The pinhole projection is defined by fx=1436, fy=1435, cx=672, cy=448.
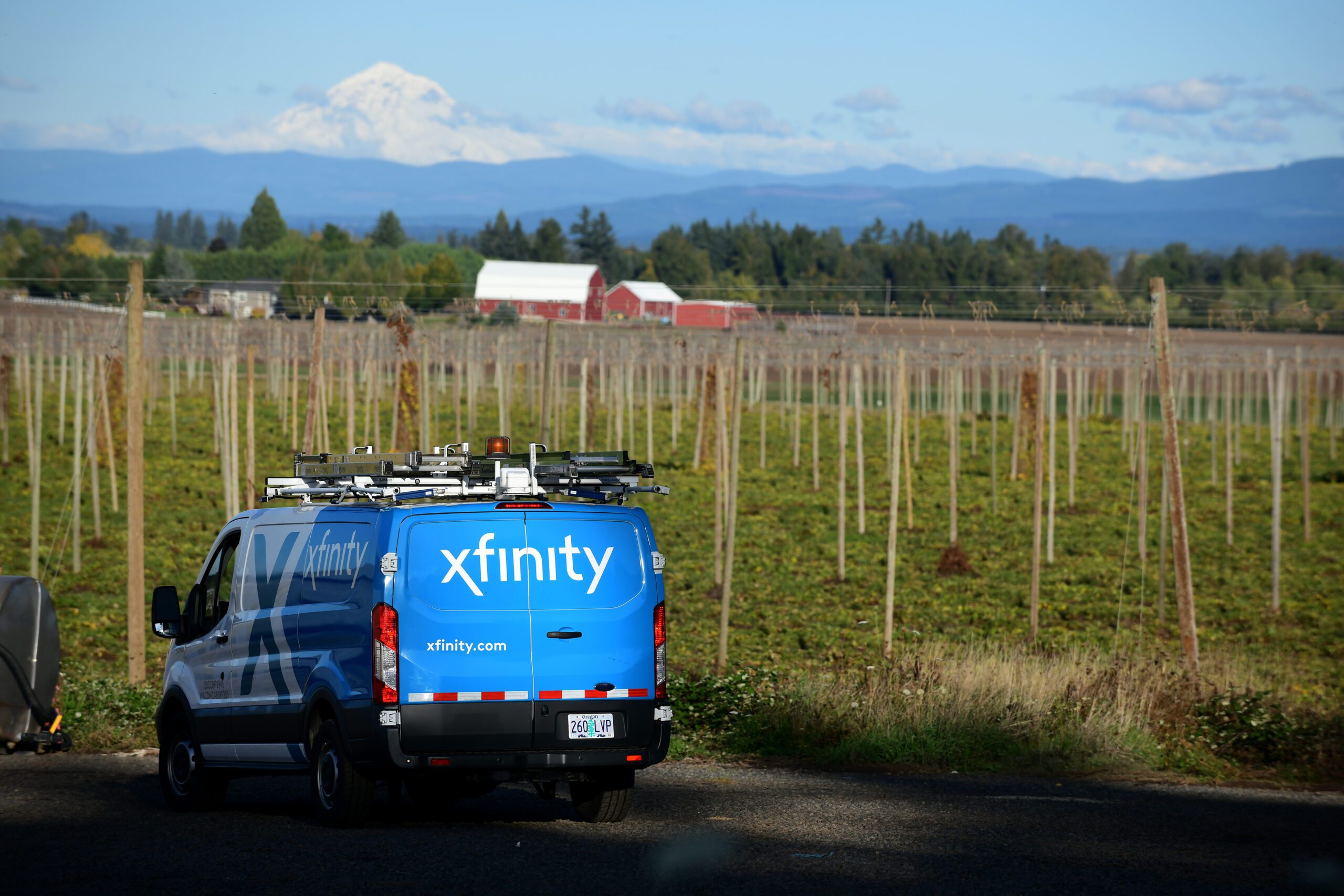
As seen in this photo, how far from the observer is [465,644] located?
8.26m

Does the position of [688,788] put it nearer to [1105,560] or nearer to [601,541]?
[601,541]

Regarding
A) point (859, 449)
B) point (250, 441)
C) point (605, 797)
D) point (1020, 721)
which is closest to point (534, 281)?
point (859, 449)

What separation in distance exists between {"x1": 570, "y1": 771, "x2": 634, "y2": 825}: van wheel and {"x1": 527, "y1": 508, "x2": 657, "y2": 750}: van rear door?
0.59m

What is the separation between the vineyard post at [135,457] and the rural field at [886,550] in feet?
2.91

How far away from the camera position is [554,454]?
991 centimetres

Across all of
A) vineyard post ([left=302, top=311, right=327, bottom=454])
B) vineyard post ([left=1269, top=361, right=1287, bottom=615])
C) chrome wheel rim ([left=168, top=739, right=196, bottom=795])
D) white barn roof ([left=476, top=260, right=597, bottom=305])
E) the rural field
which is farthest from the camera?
white barn roof ([left=476, top=260, right=597, bottom=305])

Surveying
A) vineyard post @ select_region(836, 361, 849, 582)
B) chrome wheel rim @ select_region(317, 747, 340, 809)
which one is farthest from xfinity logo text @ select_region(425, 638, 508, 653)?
vineyard post @ select_region(836, 361, 849, 582)

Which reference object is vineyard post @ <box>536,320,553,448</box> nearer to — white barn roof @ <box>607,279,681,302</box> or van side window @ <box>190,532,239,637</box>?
van side window @ <box>190,532,239,637</box>

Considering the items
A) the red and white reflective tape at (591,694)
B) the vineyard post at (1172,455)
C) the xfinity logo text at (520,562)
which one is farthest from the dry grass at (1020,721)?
the xfinity logo text at (520,562)

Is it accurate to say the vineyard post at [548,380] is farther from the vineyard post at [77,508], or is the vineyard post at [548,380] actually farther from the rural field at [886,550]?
the vineyard post at [77,508]

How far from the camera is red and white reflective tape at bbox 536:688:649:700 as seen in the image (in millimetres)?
8375

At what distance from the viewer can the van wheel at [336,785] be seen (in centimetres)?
853

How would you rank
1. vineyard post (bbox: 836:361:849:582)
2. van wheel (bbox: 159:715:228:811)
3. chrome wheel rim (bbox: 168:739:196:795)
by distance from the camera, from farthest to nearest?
vineyard post (bbox: 836:361:849:582) → chrome wheel rim (bbox: 168:739:196:795) → van wheel (bbox: 159:715:228:811)

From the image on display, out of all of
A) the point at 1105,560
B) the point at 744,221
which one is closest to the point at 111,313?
the point at 1105,560
